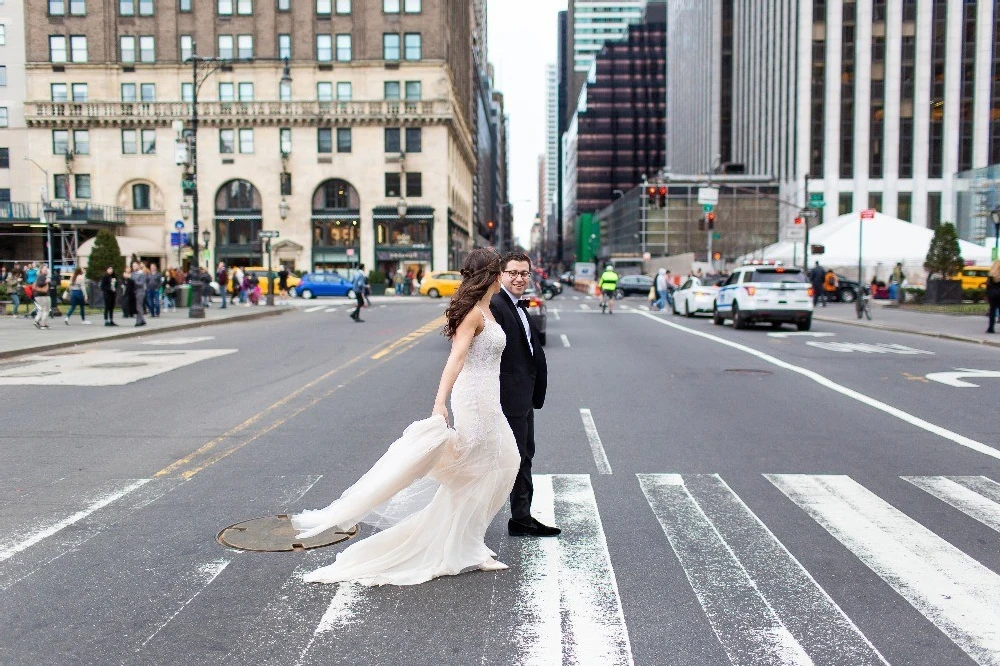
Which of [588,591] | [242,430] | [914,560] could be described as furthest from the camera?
[242,430]

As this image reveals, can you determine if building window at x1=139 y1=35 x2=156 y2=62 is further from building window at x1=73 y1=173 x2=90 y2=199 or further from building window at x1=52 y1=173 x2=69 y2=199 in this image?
building window at x1=52 y1=173 x2=69 y2=199

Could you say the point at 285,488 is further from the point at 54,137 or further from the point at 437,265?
the point at 54,137

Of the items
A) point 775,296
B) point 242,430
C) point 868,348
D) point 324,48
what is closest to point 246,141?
point 324,48

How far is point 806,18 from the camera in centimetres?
7344

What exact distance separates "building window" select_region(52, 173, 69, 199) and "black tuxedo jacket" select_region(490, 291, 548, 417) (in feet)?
242

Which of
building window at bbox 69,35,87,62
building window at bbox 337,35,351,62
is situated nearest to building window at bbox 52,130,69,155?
building window at bbox 69,35,87,62

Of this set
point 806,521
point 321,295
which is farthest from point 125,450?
point 321,295

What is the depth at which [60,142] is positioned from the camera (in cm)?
7006

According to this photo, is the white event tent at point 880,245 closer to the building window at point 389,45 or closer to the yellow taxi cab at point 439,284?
the yellow taxi cab at point 439,284

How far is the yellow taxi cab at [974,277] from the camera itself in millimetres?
40719

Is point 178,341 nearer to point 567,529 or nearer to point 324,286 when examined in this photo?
point 567,529

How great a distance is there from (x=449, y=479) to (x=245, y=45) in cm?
7050

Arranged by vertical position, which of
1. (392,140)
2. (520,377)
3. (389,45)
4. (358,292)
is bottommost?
(520,377)

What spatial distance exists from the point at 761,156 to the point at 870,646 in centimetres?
8827
